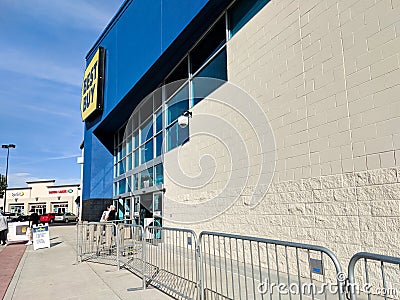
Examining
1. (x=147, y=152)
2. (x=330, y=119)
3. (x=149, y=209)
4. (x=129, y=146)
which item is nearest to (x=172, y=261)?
(x=330, y=119)

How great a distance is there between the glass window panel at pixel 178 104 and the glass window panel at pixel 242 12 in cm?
309

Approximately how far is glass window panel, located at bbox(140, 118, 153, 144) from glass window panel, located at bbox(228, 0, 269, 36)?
700cm

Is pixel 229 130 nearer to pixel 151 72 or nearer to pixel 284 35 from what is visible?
pixel 284 35

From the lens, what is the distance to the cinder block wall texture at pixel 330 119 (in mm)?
4703

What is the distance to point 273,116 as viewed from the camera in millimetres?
6996

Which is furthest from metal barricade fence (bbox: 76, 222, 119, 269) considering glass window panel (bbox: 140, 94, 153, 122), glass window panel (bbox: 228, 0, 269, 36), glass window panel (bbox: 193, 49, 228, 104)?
glass window panel (bbox: 228, 0, 269, 36)

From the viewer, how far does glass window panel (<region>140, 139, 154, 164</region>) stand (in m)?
14.4

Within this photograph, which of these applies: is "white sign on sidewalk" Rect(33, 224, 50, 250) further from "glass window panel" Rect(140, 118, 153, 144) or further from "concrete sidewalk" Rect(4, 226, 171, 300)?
"glass window panel" Rect(140, 118, 153, 144)

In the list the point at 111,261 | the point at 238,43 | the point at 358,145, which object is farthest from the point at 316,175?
the point at 111,261

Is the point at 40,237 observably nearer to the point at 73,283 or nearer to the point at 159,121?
the point at 159,121

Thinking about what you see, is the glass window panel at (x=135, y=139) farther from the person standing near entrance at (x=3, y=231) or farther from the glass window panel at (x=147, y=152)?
the person standing near entrance at (x=3, y=231)

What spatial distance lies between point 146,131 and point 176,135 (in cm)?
398

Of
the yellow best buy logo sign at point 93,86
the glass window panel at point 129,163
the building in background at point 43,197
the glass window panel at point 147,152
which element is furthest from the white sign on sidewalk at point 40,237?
the building in background at point 43,197

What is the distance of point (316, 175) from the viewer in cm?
586
